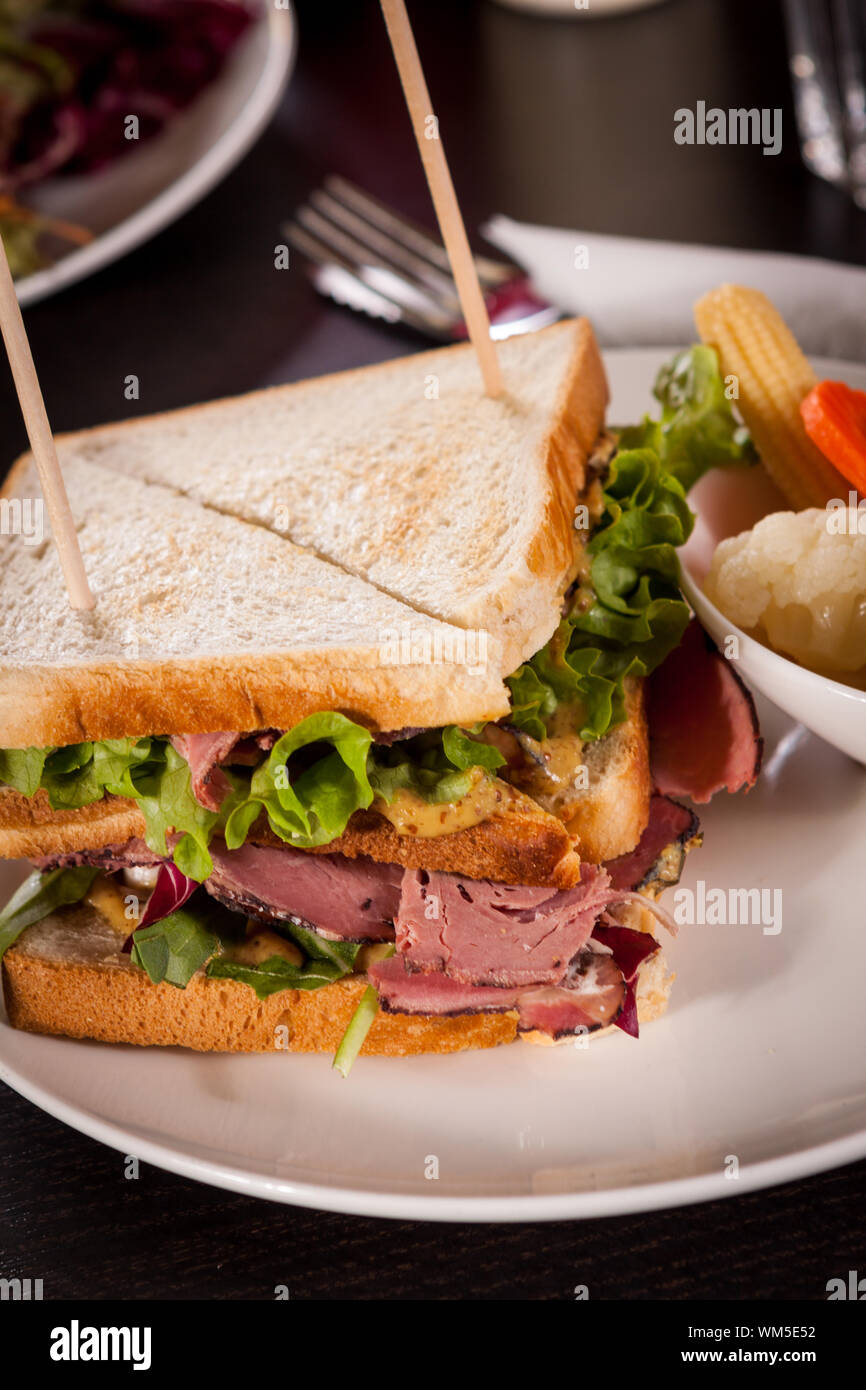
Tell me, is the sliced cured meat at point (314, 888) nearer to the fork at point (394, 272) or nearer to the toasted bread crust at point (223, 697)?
the toasted bread crust at point (223, 697)

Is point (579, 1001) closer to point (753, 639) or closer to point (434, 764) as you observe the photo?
point (434, 764)

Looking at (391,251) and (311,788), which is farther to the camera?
(391,251)

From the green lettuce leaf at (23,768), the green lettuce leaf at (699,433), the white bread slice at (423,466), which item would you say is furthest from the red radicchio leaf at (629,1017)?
the green lettuce leaf at (699,433)

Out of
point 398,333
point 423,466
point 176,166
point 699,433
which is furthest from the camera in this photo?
point 176,166

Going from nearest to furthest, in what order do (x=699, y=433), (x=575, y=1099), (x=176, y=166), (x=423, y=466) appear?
1. (x=575, y=1099)
2. (x=423, y=466)
3. (x=699, y=433)
4. (x=176, y=166)

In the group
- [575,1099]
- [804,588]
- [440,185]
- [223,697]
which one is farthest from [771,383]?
[575,1099]

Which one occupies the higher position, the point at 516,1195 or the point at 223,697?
the point at 223,697

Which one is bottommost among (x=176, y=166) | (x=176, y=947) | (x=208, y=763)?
(x=176, y=947)
